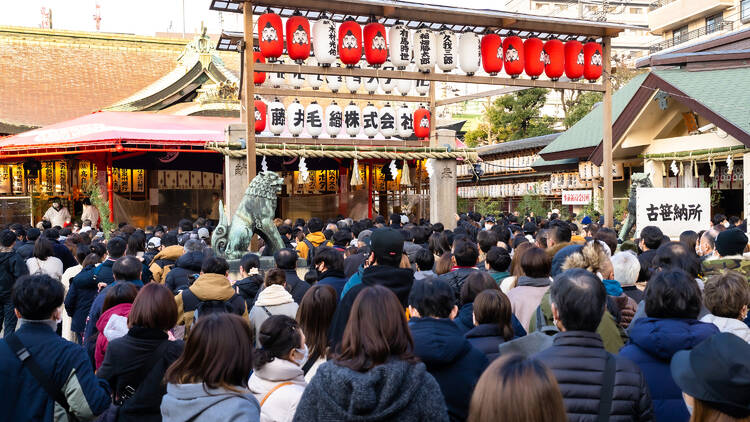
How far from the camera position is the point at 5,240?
8.31 metres

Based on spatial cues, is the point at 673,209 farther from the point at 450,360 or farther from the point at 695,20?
the point at 695,20

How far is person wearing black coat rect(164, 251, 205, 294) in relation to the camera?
608 centimetres

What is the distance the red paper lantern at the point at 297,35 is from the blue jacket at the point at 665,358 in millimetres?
9680

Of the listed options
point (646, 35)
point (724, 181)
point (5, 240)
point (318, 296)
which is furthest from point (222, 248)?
point (646, 35)

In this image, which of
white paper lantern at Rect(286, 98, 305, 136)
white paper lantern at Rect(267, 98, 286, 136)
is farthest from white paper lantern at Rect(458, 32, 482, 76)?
white paper lantern at Rect(267, 98, 286, 136)

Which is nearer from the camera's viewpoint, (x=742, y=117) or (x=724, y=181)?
(x=742, y=117)

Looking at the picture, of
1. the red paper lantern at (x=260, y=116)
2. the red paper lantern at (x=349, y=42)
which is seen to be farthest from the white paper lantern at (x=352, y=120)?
the red paper lantern at (x=349, y=42)

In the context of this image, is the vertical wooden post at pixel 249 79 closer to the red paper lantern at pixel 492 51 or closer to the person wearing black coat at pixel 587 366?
the red paper lantern at pixel 492 51

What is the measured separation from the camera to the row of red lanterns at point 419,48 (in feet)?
37.8

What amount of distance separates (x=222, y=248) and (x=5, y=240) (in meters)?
3.08

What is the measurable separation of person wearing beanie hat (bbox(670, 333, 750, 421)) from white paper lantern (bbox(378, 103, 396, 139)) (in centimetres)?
1314

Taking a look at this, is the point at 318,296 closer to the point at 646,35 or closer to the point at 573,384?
the point at 573,384

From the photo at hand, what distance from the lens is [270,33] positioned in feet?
37.2

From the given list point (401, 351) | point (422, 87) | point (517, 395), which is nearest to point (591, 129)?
point (422, 87)
